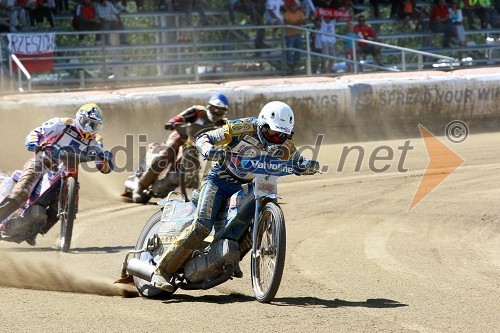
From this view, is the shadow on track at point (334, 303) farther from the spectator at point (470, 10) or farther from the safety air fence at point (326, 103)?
the spectator at point (470, 10)

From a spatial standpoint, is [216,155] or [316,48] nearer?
[216,155]

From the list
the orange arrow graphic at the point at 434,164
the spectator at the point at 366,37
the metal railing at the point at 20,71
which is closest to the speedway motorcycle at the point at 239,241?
the orange arrow graphic at the point at 434,164

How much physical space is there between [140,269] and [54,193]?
3602mm

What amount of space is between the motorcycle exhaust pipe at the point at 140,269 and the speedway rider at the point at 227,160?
3.8 inches

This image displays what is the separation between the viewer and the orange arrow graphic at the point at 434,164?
46.7 ft

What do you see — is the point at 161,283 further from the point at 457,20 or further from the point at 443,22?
the point at 457,20

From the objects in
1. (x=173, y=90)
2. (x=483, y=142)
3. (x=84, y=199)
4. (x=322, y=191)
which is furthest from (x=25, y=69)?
(x=483, y=142)

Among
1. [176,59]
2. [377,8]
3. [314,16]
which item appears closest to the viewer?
[176,59]

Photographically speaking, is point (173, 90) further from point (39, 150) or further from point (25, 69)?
point (39, 150)

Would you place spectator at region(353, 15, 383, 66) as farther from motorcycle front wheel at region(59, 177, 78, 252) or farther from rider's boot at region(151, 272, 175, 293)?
rider's boot at region(151, 272, 175, 293)

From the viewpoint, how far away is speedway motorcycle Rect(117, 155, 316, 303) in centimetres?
715

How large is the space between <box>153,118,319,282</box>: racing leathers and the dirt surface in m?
0.42

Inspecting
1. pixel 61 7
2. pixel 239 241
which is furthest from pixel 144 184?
pixel 61 7

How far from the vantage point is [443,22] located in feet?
84.6
